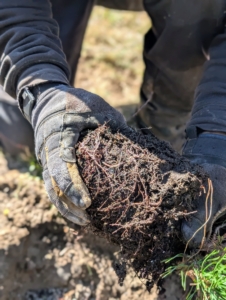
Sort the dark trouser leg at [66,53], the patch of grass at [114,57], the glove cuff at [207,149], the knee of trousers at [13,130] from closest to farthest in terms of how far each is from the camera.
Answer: the glove cuff at [207,149] → the dark trouser leg at [66,53] → the knee of trousers at [13,130] → the patch of grass at [114,57]

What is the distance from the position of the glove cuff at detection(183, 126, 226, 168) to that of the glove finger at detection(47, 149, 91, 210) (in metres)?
0.38

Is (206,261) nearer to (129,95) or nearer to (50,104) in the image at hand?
(50,104)

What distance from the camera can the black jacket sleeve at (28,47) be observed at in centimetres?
137

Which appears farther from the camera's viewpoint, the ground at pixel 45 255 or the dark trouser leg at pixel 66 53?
the dark trouser leg at pixel 66 53

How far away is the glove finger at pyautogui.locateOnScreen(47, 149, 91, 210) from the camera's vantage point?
117 cm

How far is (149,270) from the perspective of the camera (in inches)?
49.1

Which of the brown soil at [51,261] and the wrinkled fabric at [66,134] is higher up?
the wrinkled fabric at [66,134]

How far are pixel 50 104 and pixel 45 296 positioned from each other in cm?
85

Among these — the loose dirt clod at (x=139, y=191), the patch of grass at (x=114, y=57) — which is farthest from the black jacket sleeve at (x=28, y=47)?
the patch of grass at (x=114, y=57)

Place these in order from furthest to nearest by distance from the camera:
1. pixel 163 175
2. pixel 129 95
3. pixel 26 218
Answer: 1. pixel 129 95
2. pixel 26 218
3. pixel 163 175

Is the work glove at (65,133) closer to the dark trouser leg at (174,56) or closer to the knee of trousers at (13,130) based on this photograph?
the dark trouser leg at (174,56)

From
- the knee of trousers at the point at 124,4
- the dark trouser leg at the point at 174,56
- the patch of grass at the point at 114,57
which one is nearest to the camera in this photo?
the dark trouser leg at the point at 174,56

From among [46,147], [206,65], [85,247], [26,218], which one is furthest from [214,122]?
[26,218]

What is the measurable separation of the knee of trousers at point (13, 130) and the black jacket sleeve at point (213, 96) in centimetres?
101
